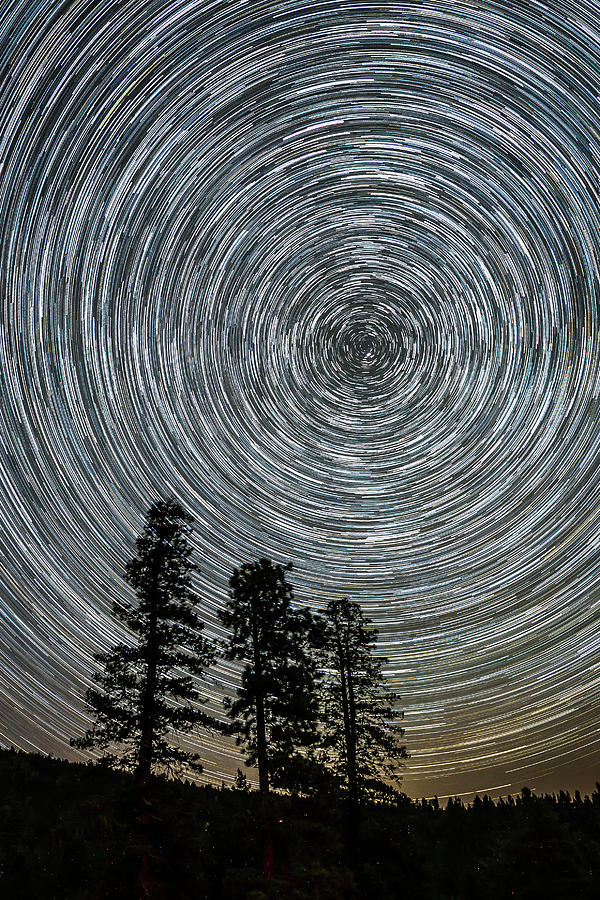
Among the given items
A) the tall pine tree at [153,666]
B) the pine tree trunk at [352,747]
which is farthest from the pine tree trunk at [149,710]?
the pine tree trunk at [352,747]

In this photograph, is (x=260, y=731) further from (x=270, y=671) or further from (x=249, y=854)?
(x=249, y=854)

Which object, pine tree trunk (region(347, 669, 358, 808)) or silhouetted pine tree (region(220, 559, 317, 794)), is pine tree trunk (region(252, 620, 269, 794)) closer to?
silhouetted pine tree (region(220, 559, 317, 794))

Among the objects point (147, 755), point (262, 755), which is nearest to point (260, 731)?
point (262, 755)

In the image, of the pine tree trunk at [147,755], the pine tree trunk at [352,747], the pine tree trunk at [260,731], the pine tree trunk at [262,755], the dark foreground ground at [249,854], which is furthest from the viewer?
the pine tree trunk at [352,747]

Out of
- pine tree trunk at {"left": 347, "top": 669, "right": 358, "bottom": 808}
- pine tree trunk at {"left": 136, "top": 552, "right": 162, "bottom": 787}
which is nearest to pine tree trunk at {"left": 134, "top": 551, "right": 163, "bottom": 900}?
pine tree trunk at {"left": 136, "top": 552, "right": 162, "bottom": 787}

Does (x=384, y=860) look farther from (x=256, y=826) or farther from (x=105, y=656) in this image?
(x=105, y=656)

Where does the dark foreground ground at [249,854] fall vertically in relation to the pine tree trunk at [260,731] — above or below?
below

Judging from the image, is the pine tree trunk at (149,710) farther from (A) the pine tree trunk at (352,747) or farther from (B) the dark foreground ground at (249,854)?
(A) the pine tree trunk at (352,747)

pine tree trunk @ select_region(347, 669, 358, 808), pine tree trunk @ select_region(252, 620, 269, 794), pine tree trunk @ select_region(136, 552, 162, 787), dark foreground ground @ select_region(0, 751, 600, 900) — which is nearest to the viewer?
dark foreground ground @ select_region(0, 751, 600, 900)

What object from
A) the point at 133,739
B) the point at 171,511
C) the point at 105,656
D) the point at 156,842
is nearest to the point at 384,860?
the point at 156,842
